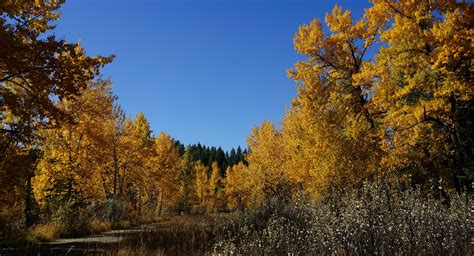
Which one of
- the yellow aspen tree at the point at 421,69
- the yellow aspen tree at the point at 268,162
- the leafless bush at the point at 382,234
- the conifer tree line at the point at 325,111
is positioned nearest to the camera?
the leafless bush at the point at 382,234

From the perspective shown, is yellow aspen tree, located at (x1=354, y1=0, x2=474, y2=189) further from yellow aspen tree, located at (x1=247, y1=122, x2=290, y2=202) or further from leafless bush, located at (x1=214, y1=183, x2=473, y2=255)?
yellow aspen tree, located at (x1=247, y1=122, x2=290, y2=202)

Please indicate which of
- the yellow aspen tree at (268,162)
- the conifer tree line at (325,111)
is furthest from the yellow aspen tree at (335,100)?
the yellow aspen tree at (268,162)

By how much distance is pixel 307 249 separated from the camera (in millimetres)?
5418

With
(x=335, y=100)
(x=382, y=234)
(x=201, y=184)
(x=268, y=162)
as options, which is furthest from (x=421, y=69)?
(x=201, y=184)

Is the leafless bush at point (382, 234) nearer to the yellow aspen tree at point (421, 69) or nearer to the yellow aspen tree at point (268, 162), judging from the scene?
the yellow aspen tree at point (421, 69)

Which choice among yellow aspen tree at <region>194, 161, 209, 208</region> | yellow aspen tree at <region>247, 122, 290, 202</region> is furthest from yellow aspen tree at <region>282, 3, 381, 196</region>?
Result: yellow aspen tree at <region>194, 161, 209, 208</region>

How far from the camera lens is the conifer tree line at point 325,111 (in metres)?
8.59

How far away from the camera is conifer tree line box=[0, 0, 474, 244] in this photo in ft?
28.2

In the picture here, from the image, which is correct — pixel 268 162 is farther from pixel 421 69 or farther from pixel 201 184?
pixel 201 184

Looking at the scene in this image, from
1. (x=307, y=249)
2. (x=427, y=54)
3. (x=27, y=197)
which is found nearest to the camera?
(x=307, y=249)

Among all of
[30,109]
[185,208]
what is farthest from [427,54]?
[185,208]

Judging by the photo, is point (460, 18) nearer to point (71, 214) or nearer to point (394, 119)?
point (394, 119)

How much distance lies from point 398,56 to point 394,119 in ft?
7.30

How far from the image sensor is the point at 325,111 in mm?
16078
